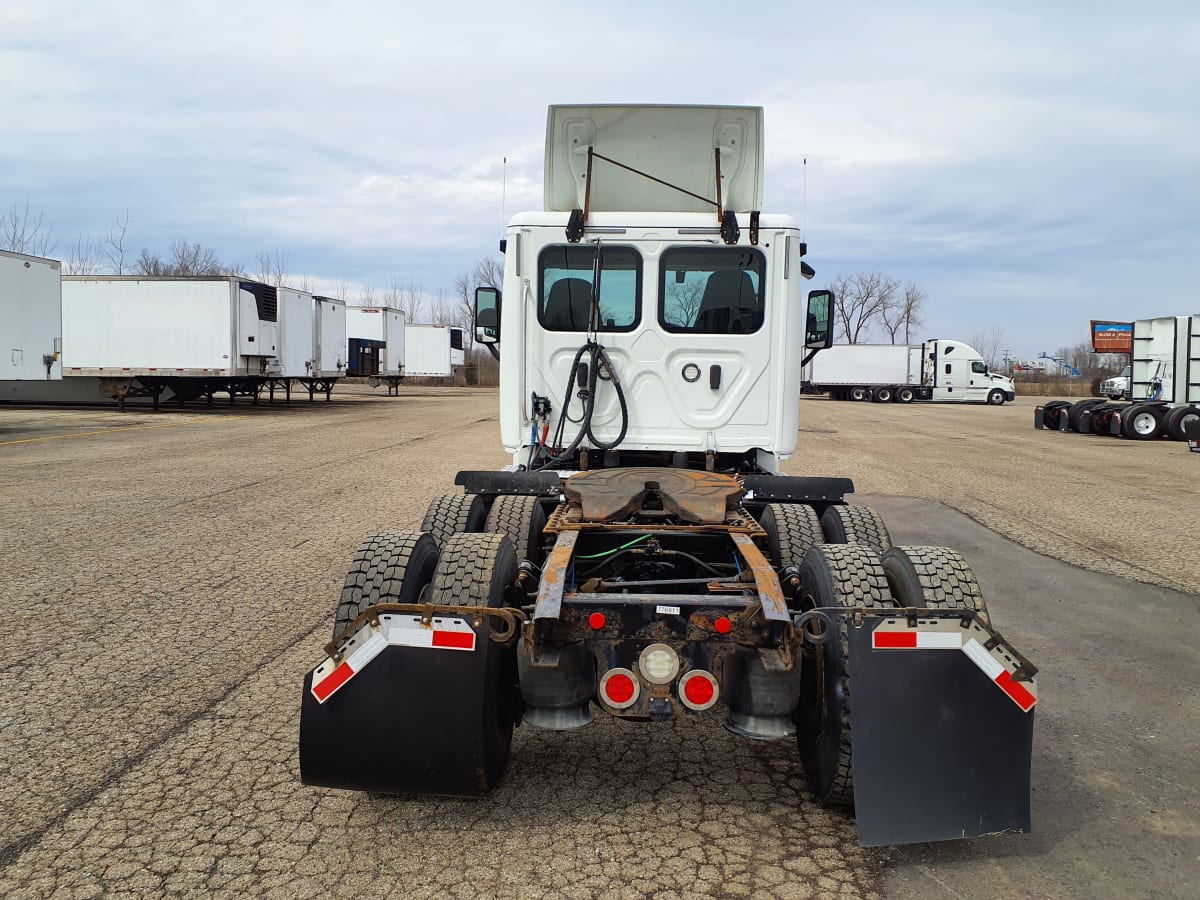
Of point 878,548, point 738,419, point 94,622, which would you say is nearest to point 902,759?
point 878,548

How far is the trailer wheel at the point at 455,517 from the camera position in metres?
5.14

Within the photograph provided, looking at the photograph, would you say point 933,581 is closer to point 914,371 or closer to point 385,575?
point 385,575

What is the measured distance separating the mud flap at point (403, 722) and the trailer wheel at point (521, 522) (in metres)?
2.01

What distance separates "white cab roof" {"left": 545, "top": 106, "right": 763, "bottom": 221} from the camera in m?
6.43

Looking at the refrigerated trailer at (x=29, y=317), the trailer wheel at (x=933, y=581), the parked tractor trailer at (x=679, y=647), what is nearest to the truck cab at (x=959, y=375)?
the refrigerated trailer at (x=29, y=317)

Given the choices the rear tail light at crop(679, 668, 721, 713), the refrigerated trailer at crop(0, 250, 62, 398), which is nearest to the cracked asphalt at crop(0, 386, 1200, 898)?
the rear tail light at crop(679, 668, 721, 713)

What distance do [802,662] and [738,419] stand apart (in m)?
3.08

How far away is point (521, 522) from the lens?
16.6 feet

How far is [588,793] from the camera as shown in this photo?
3.41 m

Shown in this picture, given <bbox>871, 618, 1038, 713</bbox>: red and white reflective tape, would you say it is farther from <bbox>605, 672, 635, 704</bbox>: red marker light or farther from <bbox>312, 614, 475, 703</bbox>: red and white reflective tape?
<bbox>312, 614, 475, 703</bbox>: red and white reflective tape

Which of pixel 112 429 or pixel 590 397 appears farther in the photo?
pixel 112 429

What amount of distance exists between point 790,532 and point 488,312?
110 inches

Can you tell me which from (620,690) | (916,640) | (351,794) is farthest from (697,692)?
(351,794)

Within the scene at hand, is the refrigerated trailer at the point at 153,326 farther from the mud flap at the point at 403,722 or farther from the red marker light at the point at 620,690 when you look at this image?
the red marker light at the point at 620,690
